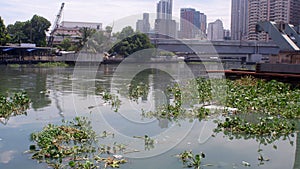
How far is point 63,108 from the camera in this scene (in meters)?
11.3

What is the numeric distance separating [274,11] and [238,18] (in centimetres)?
1920

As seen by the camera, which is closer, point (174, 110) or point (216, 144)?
point (216, 144)

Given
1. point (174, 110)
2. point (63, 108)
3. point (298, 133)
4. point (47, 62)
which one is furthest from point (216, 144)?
point (47, 62)

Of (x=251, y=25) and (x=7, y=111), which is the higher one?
(x=251, y=25)

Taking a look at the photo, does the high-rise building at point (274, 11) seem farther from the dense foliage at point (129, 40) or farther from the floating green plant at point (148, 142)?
the floating green plant at point (148, 142)

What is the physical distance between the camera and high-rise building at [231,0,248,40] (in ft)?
297

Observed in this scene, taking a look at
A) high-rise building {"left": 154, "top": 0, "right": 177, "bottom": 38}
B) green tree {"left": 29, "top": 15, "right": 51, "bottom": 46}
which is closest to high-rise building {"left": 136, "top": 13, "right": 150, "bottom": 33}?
high-rise building {"left": 154, "top": 0, "right": 177, "bottom": 38}

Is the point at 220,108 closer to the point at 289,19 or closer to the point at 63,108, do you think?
the point at 63,108

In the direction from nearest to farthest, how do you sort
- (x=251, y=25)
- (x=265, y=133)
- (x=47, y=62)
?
(x=265, y=133) → (x=47, y=62) → (x=251, y=25)

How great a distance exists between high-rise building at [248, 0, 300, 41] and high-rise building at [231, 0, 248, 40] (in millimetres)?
10766

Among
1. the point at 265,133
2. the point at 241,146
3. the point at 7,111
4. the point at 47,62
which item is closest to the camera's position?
the point at 241,146

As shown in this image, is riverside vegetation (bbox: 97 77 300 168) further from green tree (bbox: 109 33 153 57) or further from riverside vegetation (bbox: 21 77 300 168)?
green tree (bbox: 109 33 153 57)

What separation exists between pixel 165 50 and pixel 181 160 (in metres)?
45.5

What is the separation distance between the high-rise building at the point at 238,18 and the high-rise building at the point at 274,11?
10766 millimetres
